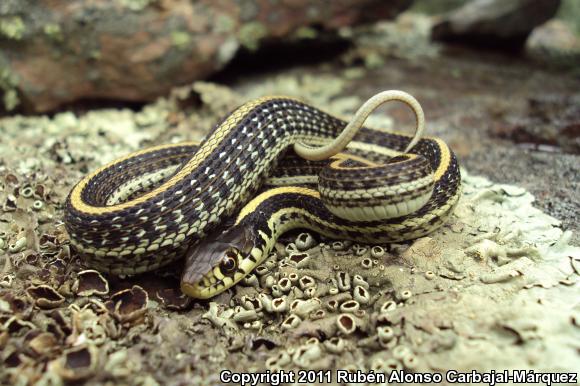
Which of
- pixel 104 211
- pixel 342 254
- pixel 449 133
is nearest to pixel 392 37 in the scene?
pixel 449 133

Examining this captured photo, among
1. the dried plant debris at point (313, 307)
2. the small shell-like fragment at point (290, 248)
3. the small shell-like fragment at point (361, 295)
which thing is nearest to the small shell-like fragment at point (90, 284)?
the dried plant debris at point (313, 307)

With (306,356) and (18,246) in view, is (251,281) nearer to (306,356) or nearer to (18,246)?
(306,356)

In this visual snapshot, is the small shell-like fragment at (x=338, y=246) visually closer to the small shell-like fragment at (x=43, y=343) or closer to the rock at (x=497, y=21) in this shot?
the small shell-like fragment at (x=43, y=343)

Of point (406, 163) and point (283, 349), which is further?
point (406, 163)

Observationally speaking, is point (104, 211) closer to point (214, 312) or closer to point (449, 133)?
point (214, 312)

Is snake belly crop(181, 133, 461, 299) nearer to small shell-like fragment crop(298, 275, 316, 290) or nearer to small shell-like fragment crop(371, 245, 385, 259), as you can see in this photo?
small shell-like fragment crop(371, 245, 385, 259)

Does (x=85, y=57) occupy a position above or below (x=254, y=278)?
above
